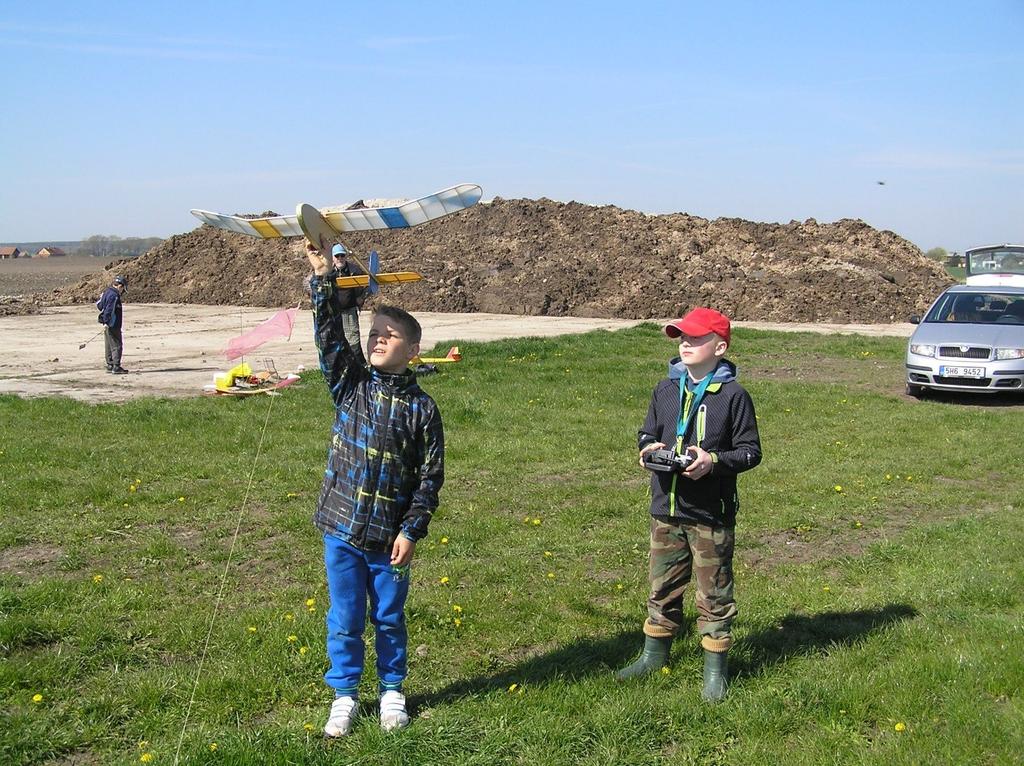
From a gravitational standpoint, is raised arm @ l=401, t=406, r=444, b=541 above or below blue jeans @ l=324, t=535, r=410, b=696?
above

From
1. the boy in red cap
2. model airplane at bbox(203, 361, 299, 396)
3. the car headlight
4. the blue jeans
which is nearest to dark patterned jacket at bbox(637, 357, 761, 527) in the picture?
the boy in red cap

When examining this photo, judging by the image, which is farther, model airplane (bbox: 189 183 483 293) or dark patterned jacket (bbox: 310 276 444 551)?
model airplane (bbox: 189 183 483 293)

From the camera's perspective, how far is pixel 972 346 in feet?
47.6

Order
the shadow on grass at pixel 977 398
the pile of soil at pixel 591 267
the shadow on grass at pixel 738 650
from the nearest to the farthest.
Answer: the shadow on grass at pixel 738 650 → the shadow on grass at pixel 977 398 → the pile of soil at pixel 591 267

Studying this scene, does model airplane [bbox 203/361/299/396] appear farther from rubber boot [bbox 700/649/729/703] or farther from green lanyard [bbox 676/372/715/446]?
rubber boot [bbox 700/649/729/703]

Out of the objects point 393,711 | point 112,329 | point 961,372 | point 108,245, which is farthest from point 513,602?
point 108,245

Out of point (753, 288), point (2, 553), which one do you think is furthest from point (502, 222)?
point (2, 553)

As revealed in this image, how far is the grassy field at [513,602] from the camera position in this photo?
13.9ft

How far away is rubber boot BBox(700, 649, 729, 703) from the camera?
463 centimetres

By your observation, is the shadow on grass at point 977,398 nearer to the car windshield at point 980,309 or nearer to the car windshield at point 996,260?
the car windshield at point 980,309

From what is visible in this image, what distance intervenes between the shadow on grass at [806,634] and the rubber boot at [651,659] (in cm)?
37

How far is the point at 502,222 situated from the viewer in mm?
41469

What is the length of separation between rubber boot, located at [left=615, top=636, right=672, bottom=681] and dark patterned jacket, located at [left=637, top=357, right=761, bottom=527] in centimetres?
67

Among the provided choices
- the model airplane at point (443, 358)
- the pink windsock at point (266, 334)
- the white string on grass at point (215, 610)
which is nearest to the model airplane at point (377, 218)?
the pink windsock at point (266, 334)
